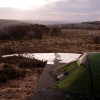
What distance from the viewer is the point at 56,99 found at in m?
4.27

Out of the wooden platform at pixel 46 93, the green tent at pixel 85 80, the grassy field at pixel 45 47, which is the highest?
the green tent at pixel 85 80

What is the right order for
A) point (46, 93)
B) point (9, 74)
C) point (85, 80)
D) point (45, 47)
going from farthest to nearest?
point (45, 47)
point (9, 74)
point (46, 93)
point (85, 80)

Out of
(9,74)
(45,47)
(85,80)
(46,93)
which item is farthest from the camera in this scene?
(45,47)

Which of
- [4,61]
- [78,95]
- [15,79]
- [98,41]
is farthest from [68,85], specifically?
[98,41]

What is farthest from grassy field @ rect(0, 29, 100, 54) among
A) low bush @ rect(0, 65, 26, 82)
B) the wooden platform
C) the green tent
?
the green tent

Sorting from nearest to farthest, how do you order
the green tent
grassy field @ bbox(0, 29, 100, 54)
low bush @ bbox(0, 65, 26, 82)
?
the green tent < low bush @ bbox(0, 65, 26, 82) < grassy field @ bbox(0, 29, 100, 54)

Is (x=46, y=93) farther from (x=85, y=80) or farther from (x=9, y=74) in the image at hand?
(x=9, y=74)

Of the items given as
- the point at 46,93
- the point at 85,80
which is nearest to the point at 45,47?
the point at 46,93

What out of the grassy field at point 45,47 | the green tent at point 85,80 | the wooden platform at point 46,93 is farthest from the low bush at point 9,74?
the grassy field at point 45,47

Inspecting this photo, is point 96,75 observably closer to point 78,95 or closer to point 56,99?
point 78,95

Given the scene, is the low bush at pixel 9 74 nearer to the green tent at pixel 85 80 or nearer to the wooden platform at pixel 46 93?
the wooden platform at pixel 46 93

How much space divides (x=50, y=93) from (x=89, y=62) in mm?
1309

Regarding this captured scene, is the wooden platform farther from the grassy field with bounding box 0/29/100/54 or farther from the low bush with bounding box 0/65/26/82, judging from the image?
the grassy field with bounding box 0/29/100/54

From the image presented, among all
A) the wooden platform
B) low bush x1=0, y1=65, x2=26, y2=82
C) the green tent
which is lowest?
low bush x1=0, y1=65, x2=26, y2=82
